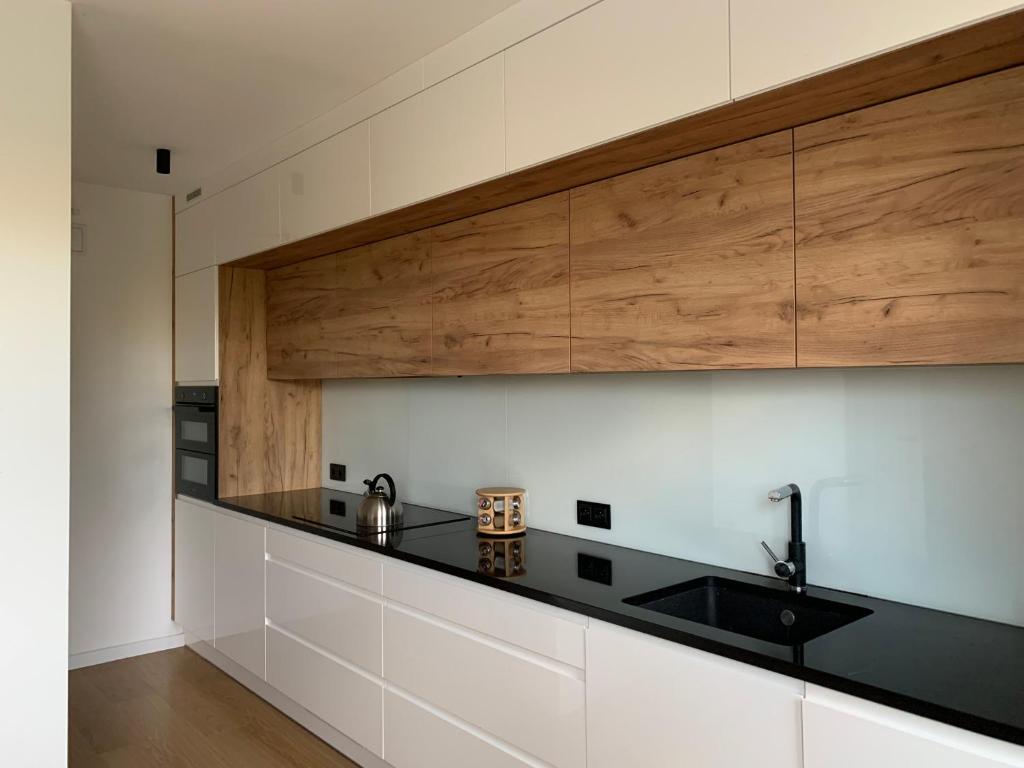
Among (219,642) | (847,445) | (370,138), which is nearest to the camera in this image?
(847,445)

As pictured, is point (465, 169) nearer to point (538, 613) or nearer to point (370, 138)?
point (370, 138)

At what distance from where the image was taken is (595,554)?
8.01ft

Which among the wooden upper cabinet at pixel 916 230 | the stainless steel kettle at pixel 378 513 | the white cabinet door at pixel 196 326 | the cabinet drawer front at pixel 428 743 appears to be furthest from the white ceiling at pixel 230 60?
the cabinet drawer front at pixel 428 743

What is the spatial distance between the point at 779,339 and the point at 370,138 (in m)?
1.67

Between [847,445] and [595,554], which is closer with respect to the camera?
[847,445]

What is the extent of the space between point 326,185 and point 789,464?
78.4 inches

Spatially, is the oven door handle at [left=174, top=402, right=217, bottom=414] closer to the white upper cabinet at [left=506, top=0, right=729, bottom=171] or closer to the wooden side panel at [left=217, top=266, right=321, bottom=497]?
the wooden side panel at [left=217, top=266, right=321, bottom=497]

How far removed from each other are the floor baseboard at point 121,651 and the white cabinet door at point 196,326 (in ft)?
4.80

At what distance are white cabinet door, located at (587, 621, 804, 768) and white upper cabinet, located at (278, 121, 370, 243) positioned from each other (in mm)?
1764

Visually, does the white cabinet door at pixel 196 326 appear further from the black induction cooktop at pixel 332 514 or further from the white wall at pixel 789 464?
the white wall at pixel 789 464

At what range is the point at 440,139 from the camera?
239cm

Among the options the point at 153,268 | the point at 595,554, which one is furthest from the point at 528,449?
the point at 153,268

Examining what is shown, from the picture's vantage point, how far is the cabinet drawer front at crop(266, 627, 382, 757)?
267 cm

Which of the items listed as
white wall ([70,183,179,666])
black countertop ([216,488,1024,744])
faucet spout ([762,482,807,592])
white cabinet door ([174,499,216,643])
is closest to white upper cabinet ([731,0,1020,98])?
faucet spout ([762,482,807,592])
